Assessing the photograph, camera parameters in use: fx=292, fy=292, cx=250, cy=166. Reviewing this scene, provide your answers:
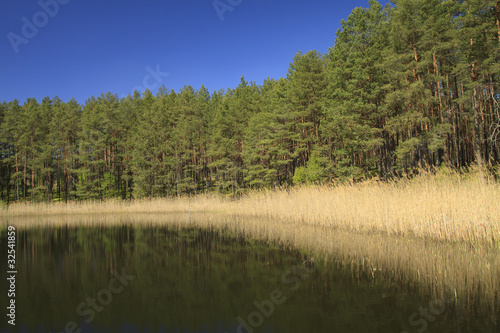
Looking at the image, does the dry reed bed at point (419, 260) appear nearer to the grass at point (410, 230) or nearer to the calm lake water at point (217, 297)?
the grass at point (410, 230)

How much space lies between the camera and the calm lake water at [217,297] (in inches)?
176

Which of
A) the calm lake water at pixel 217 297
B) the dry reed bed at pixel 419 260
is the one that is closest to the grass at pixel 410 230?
the dry reed bed at pixel 419 260

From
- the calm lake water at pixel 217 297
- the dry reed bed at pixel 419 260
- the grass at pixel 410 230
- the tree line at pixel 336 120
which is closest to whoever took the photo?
the calm lake water at pixel 217 297

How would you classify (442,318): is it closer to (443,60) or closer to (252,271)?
(252,271)

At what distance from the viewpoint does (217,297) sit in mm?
5723

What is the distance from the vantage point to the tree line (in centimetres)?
2147

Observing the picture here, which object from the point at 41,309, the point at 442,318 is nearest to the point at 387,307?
the point at 442,318

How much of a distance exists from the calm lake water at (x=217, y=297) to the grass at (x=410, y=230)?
0.90 metres

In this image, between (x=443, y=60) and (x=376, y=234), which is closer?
(x=376, y=234)

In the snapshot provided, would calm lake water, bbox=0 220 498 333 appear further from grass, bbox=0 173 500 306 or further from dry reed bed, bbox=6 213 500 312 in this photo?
grass, bbox=0 173 500 306

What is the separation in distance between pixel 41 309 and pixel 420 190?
11823mm

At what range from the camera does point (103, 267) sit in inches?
334

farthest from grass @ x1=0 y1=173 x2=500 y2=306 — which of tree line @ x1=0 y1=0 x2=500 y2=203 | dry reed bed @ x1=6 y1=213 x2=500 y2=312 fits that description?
tree line @ x1=0 y1=0 x2=500 y2=203

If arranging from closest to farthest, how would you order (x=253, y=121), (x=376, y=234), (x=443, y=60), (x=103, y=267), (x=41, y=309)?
(x=41, y=309), (x=103, y=267), (x=376, y=234), (x=443, y=60), (x=253, y=121)
